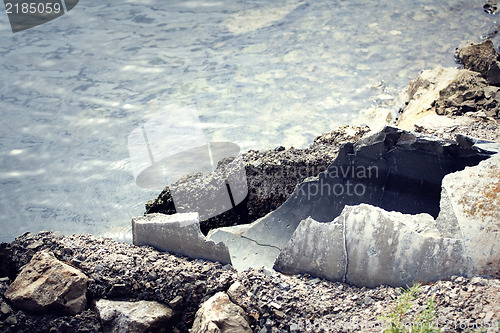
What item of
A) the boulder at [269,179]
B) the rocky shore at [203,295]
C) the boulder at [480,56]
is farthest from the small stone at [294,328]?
the boulder at [480,56]

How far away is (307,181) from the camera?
3930mm

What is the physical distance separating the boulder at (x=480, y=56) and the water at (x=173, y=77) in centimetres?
49

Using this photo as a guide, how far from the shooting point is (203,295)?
3.31 m

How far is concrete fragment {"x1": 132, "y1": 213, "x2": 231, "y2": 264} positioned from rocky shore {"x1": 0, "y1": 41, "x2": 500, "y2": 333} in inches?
2.1

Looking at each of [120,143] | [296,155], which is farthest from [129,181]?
[296,155]

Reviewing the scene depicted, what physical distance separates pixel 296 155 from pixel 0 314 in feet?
7.56

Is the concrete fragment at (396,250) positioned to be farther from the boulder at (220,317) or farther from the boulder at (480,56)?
the boulder at (480,56)

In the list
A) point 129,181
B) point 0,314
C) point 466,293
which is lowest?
point 129,181

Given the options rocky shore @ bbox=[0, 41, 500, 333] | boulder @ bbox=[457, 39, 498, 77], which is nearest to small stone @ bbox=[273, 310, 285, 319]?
rocky shore @ bbox=[0, 41, 500, 333]

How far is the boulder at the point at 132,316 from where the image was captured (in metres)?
3.21

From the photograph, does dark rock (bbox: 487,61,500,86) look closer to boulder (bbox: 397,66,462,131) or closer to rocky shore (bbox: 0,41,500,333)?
boulder (bbox: 397,66,462,131)

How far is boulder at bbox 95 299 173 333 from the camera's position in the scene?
3206mm

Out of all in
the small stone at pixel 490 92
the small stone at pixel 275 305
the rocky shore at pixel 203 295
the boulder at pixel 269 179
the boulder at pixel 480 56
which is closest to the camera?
the rocky shore at pixel 203 295

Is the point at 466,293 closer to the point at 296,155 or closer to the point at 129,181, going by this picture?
the point at 296,155
